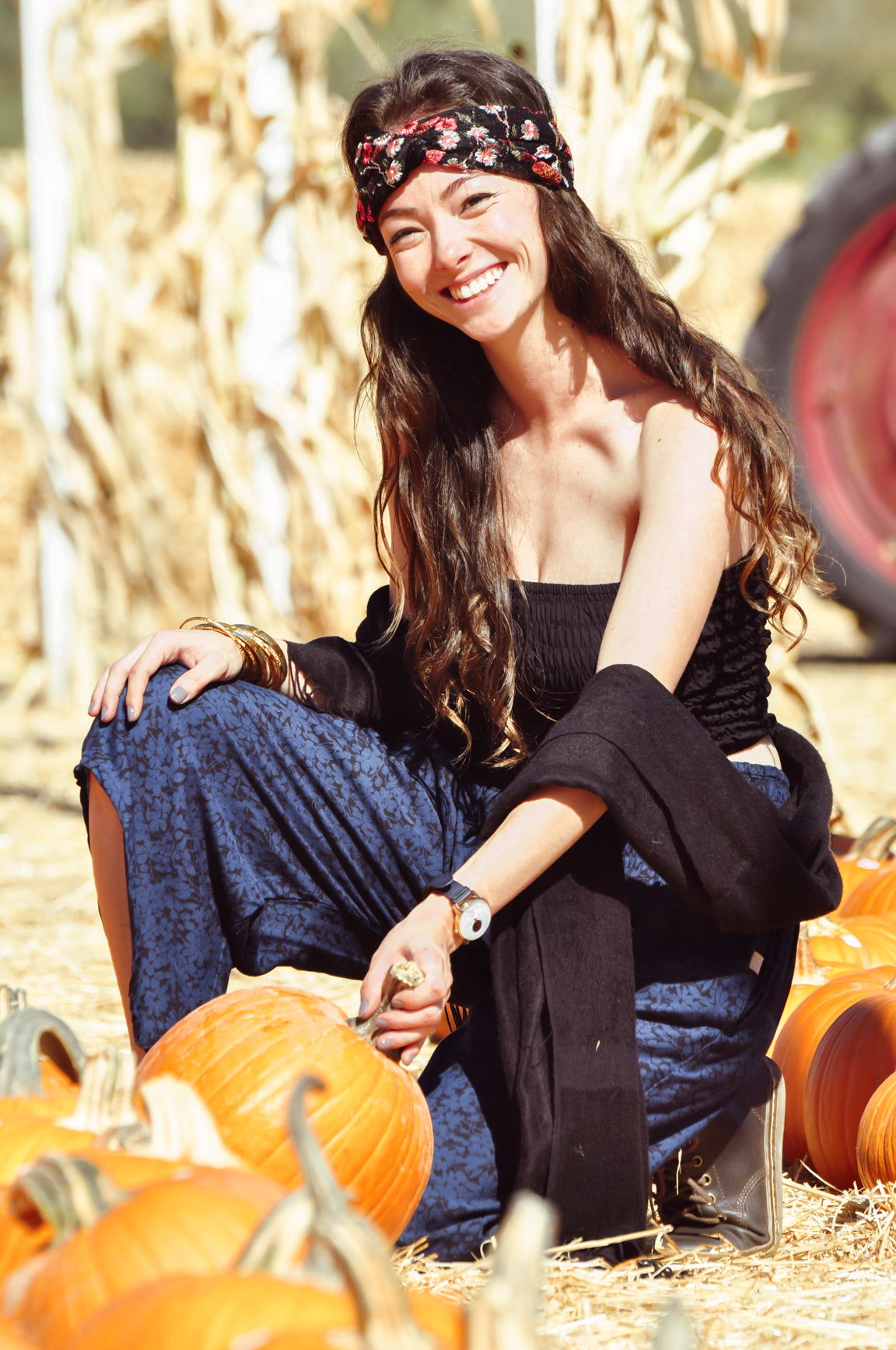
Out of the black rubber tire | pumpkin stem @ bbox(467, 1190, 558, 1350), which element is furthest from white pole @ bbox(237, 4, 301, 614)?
pumpkin stem @ bbox(467, 1190, 558, 1350)

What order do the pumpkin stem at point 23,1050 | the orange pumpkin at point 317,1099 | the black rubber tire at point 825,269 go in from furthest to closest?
1. the black rubber tire at point 825,269
2. the orange pumpkin at point 317,1099
3. the pumpkin stem at point 23,1050

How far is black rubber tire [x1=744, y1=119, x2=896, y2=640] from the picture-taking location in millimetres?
5020

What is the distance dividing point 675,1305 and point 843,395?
4.85 meters

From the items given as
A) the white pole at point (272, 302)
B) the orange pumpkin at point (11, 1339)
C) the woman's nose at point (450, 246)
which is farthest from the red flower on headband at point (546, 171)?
the white pole at point (272, 302)

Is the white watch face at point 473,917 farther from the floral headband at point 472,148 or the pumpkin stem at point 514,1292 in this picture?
the floral headband at point 472,148

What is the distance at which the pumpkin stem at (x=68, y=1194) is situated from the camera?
37.6 inches

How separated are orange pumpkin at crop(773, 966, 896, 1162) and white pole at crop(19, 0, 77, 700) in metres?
3.51

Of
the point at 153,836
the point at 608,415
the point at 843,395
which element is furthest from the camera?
the point at 843,395

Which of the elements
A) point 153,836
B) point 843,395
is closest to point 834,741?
point 843,395

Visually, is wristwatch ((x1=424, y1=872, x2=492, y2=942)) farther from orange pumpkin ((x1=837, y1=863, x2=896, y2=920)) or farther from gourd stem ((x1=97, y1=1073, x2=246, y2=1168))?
orange pumpkin ((x1=837, y1=863, x2=896, y2=920))

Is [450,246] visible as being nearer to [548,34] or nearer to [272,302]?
[548,34]

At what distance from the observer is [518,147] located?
72.3 inches

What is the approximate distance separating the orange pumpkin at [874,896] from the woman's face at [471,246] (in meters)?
1.29

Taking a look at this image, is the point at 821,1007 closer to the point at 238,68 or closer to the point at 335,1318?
the point at 335,1318
